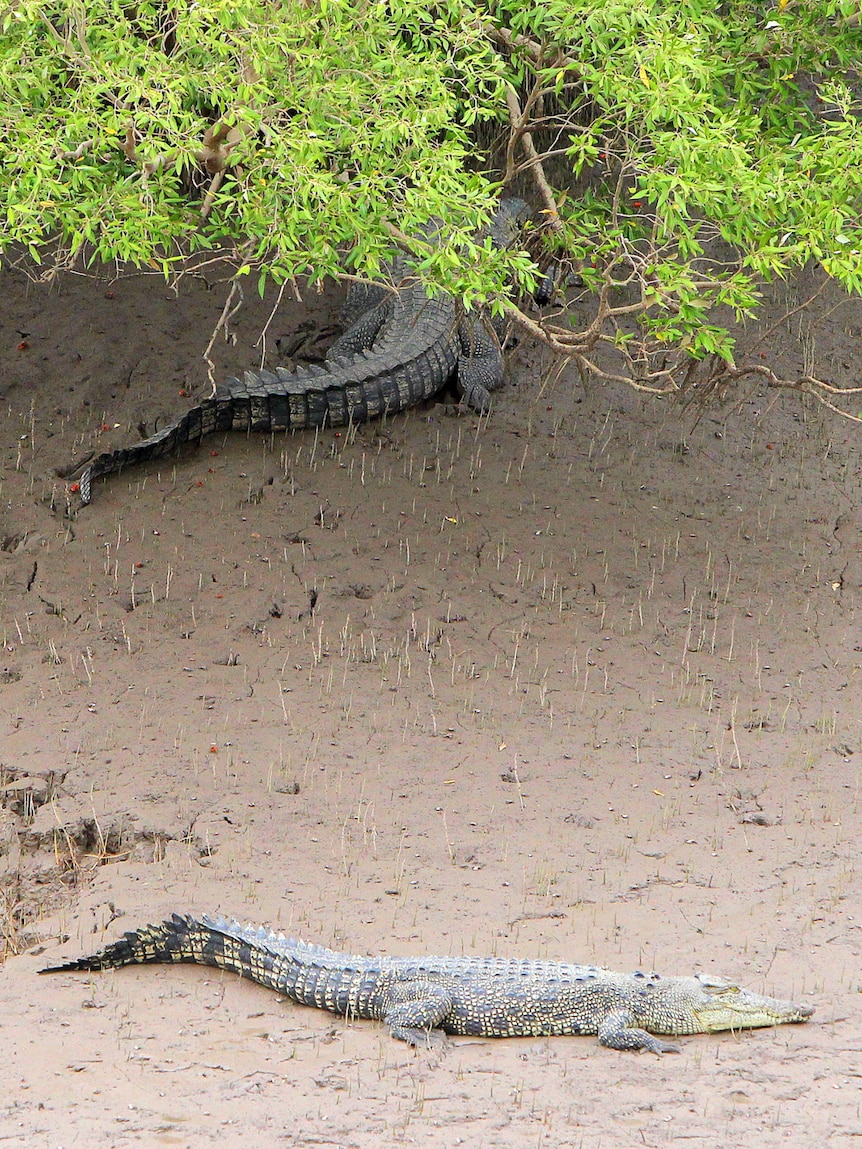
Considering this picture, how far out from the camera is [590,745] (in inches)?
286

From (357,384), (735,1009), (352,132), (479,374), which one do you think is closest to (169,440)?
(357,384)

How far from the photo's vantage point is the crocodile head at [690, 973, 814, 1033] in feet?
15.8

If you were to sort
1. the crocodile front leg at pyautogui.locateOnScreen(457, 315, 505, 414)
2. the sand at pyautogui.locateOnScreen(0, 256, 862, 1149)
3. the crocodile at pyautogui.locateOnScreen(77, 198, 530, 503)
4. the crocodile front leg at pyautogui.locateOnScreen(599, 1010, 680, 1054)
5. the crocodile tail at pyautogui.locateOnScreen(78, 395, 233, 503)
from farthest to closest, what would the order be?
the crocodile front leg at pyautogui.locateOnScreen(457, 315, 505, 414) < the crocodile at pyautogui.locateOnScreen(77, 198, 530, 503) < the crocodile tail at pyautogui.locateOnScreen(78, 395, 233, 503) < the crocodile front leg at pyautogui.locateOnScreen(599, 1010, 680, 1054) < the sand at pyautogui.locateOnScreen(0, 256, 862, 1149)

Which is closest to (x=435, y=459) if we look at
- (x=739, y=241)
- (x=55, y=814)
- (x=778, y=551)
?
(x=778, y=551)

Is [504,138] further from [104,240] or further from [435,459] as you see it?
[104,240]

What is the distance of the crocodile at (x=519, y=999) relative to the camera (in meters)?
4.84

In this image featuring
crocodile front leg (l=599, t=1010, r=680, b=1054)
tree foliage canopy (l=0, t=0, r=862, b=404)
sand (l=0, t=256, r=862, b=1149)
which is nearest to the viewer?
sand (l=0, t=256, r=862, b=1149)

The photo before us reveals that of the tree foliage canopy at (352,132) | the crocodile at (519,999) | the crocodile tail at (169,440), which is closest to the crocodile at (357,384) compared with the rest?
the crocodile tail at (169,440)

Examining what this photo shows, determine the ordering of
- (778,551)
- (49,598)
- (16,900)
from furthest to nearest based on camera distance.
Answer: (778,551)
(49,598)
(16,900)

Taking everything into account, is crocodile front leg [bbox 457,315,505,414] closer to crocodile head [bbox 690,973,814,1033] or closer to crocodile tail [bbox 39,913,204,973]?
crocodile tail [bbox 39,913,204,973]

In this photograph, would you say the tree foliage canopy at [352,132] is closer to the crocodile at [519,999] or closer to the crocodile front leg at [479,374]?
the crocodile at [519,999]

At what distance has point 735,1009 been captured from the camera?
4.83 meters

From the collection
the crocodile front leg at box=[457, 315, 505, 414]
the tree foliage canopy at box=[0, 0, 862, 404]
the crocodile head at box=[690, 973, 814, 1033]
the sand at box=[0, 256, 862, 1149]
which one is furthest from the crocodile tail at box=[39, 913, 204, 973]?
the crocodile front leg at box=[457, 315, 505, 414]

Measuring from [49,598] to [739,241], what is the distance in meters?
5.13
